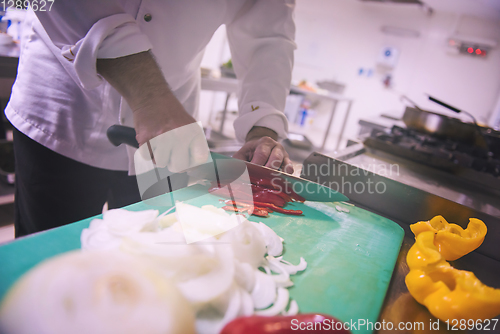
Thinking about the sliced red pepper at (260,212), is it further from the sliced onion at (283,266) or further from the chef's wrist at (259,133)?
the chef's wrist at (259,133)

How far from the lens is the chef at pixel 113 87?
66cm

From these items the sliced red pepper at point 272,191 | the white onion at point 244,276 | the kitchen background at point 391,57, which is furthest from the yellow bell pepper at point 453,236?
the kitchen background at point 391,57

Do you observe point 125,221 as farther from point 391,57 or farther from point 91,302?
point 391,57

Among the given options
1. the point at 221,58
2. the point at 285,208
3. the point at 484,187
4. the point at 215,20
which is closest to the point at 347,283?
the point at 285,208

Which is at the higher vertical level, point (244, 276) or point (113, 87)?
point (113, 87)

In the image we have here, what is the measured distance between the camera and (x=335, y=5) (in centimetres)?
651

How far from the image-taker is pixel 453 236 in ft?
2.20

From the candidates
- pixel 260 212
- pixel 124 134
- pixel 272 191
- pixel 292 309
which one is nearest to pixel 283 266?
pixel 292 309

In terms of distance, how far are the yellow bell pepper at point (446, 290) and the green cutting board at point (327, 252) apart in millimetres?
74

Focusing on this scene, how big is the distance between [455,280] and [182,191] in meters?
0.64

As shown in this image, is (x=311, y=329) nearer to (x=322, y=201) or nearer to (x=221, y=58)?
(x=322, y=201)

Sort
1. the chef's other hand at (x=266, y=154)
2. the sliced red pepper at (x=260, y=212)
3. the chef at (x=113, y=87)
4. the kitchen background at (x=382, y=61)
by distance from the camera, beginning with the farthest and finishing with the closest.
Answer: the kitchen background at (x=382, y=61), the chef's other hand at (x=266, y=154), the sliced red pepper at (x=260, y=212), the chef at (x=113, y=87)

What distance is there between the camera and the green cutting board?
0.49 meters

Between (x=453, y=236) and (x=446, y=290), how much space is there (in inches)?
8.0
